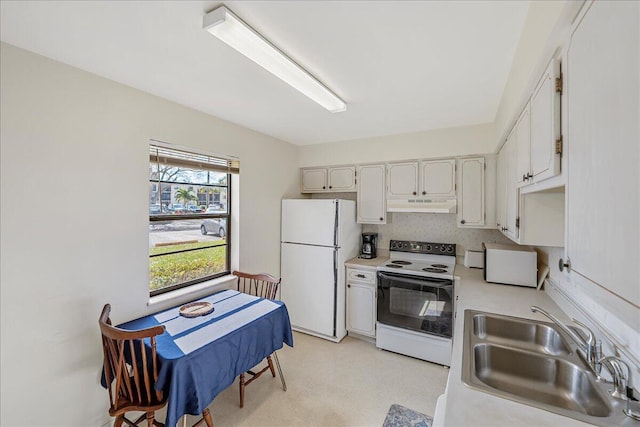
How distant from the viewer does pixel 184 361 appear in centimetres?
157

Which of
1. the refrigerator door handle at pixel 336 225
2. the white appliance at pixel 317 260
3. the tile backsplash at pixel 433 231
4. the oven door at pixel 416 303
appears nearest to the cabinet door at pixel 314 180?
the white appliance at pixel 317 260

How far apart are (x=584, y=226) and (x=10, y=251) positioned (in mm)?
2645

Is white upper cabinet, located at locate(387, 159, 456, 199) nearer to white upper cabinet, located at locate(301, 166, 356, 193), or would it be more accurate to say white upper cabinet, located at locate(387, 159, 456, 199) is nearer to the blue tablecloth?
white upper cabinet, located at locate(301, 166, 356, 193)

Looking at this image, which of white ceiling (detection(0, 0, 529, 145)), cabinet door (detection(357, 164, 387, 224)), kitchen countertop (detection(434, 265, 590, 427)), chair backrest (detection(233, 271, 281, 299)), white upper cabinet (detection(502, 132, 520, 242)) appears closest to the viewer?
kitchen countertop (detection(434, 265, 590, 427))

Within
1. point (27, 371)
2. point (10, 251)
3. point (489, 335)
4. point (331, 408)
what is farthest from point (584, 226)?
point (27, 371)

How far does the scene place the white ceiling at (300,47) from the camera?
1.23 metres

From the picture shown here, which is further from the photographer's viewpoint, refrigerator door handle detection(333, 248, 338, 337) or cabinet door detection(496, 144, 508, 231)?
refrigerator door handle detection(333, 248, 338, 337)

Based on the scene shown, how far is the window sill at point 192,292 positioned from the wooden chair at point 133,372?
0.57 m

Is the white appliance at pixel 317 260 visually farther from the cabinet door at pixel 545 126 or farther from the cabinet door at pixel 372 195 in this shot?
the cabinet door at pixel 545 126

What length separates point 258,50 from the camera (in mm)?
1497

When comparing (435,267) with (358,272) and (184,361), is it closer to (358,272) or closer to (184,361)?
(358,272)

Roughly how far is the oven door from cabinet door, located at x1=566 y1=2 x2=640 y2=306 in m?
1.99

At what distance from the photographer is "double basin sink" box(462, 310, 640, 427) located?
99 centimetres

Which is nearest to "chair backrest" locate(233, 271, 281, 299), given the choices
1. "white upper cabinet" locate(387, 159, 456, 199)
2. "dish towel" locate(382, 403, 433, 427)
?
"dish towel" locate(382, 403, 433, 427)
